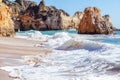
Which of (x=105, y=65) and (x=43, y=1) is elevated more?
(x=43, y=1)

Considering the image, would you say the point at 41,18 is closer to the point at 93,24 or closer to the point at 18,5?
the point at 18,5

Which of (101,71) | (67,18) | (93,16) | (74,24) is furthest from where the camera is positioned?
(74,24)

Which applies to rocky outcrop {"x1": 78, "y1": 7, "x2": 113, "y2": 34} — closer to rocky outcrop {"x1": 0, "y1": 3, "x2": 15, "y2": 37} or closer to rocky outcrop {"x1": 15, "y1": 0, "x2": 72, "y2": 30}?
rocky outcrop {"x1": 0, "y1": 3, "x2": 15, "y2": 37}

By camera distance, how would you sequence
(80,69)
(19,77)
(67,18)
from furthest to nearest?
(67,18) < (80,69) < (19,77)

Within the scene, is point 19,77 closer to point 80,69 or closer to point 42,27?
point 80,69

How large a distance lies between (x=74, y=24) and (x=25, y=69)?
127618 mm

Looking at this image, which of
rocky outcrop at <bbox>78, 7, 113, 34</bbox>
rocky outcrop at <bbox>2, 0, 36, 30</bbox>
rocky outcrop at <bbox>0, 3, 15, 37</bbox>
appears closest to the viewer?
rocky outcrop at <bbox>0, 3, 15, 37</bbox>

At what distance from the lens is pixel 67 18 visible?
128 meters

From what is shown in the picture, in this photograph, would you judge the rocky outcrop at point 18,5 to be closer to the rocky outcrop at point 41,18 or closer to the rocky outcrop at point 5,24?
→ the rocky outcrop at point 41,18

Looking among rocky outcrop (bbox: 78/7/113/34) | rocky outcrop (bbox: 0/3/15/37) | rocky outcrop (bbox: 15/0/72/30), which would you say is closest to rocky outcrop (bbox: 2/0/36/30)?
rocky outcrop (bbox: 15/0/72/30)

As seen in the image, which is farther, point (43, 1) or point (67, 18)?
point (67, 18)

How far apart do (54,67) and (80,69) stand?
3.17 ft

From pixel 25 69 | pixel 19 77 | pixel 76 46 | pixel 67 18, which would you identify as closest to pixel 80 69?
pixel 25 69

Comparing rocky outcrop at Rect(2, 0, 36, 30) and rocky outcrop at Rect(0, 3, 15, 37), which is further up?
rocky outcrop at Rect(2, 0, 36, 30)
